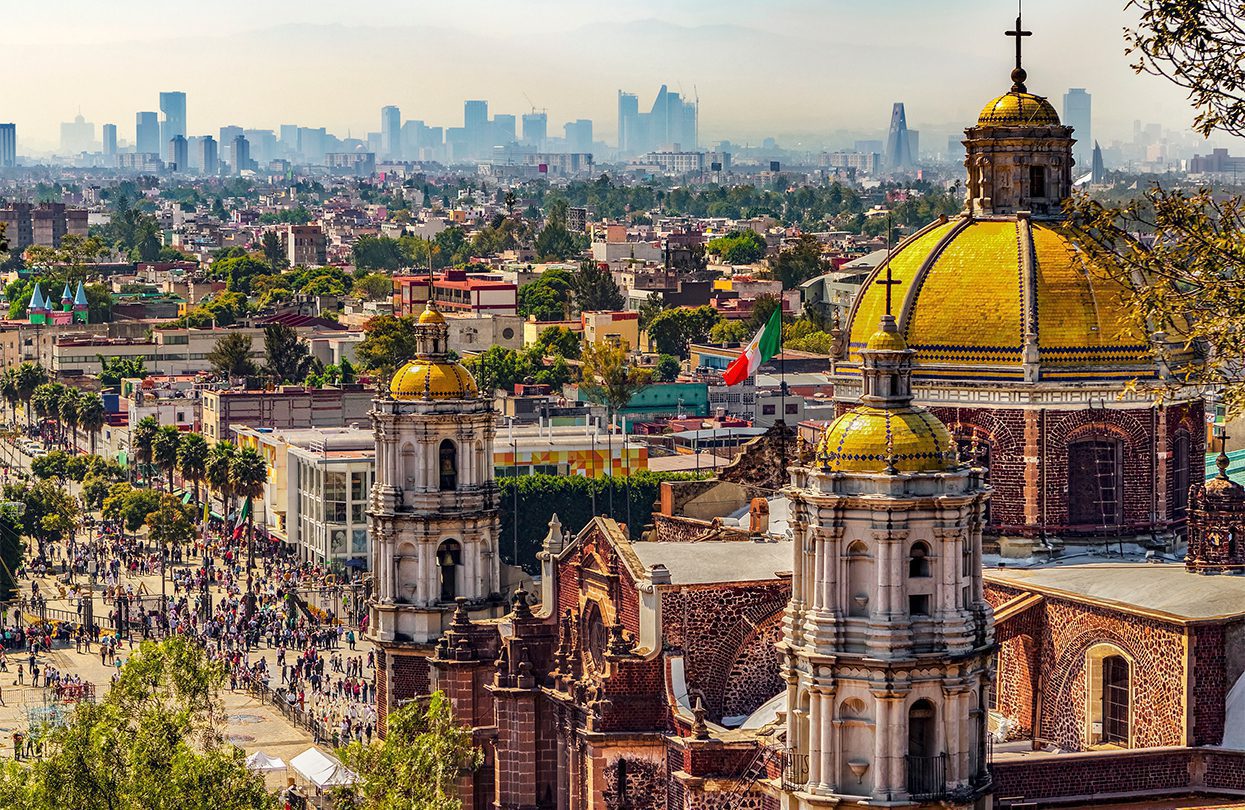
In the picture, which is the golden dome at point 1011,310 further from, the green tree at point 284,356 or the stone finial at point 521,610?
the green tree at point 284,356

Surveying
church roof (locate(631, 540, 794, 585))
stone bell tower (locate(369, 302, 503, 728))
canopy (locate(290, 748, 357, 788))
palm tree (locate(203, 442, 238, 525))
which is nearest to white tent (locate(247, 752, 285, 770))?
canopy (locate(290, 748, 357, 788))

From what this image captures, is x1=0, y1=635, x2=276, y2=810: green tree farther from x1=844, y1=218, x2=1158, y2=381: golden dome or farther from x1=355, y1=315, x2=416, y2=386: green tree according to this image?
x1=355, y1=315, x2=416, y2=386: green tree

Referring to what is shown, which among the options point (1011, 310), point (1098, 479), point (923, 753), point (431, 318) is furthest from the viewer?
point (431, 318)

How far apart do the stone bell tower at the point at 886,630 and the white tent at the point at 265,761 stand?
1732cm

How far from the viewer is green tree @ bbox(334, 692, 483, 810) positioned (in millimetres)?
36531

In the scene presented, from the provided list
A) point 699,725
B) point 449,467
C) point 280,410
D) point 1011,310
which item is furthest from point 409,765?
point 280,410

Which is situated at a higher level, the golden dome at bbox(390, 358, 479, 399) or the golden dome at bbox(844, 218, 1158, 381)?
the golden dome at bbox(844, 218, 1158, 381)

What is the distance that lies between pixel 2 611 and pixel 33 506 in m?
11.0

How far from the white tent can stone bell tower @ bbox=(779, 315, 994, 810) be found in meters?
17.3

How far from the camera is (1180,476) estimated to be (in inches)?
1565

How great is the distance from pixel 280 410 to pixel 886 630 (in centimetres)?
6634

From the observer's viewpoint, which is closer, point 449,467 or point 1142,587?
point 1142,587

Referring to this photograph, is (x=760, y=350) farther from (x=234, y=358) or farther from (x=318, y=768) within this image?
(x=234, y=358)

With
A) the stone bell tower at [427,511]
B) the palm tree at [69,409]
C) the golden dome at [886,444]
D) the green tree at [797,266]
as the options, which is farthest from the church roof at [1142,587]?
the green tree at [797,266]
